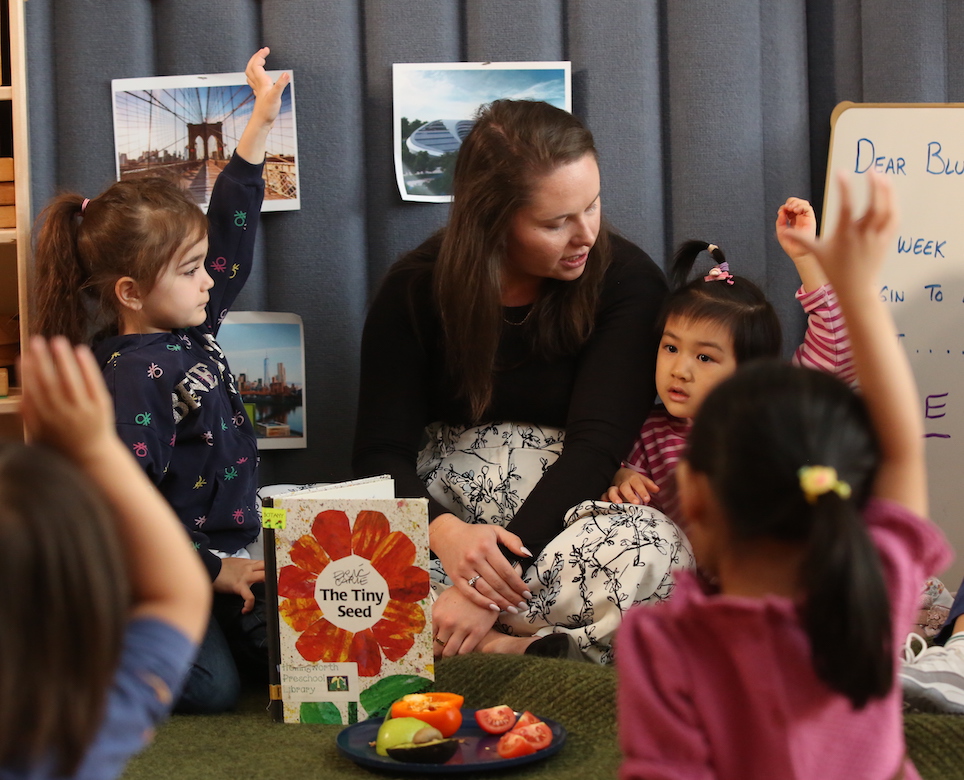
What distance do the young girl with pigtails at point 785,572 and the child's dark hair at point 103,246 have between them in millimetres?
1011

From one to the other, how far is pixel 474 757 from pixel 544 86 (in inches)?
47.9

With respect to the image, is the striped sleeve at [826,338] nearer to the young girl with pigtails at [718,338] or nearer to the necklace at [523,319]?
the young girl with pigtails at [718,338]

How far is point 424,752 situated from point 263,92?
1076mm

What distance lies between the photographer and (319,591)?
127 centimetres

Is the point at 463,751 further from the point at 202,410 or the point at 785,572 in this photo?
the point at 202,410

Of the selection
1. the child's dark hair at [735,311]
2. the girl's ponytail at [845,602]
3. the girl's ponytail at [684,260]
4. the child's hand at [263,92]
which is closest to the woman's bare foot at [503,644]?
the child's dark hair at [735,311]

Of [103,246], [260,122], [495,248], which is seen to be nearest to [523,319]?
[495,248]

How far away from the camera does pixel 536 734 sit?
1.11 metres

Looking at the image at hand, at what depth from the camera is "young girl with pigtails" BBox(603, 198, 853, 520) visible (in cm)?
150

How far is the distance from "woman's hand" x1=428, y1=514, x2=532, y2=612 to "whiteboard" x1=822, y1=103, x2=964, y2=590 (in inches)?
31.3

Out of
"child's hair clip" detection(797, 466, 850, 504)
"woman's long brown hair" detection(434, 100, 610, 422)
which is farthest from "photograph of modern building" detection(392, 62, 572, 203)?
"child's hair clip" detection(797, 466, 850, 504)

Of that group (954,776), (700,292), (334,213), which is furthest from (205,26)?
(954,776)

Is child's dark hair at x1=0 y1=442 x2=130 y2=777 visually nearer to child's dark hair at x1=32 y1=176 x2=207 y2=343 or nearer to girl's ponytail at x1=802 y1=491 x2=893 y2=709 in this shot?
girl's ponytail at x1=802 y1=491 x2=893 y2=709

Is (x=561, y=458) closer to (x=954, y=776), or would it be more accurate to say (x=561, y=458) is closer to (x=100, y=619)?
(x=954, y=776)
